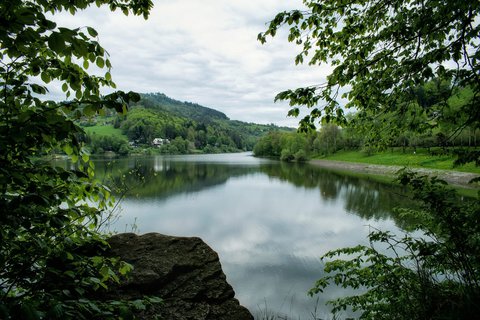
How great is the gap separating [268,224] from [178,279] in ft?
57.7

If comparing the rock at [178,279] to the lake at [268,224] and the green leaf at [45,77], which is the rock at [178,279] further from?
the green leaf at [45,77]

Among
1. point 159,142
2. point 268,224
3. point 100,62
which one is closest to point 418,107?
point 100,62

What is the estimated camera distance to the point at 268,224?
22781 millimetres

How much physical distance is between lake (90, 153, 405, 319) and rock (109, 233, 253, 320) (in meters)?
1.27

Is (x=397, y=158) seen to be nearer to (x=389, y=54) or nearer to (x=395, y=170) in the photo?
(x=395, y=170)

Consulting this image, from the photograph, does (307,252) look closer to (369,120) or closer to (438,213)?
(369,120)

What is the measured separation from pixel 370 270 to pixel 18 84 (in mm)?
7565

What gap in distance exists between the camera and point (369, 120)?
21.5ft

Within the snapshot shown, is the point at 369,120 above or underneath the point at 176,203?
above

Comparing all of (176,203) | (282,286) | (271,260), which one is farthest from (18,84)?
(176,203)

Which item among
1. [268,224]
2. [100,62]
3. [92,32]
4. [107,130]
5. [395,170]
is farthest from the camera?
[107,130]

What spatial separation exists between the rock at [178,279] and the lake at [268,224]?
1268 millimetres

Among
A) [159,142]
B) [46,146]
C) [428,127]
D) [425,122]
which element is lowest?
[46,146]

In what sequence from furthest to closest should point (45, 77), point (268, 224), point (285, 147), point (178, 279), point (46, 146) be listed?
point (285, 147), point (268, 224), point (178, 279), point (46, 146), point (45, 77)
